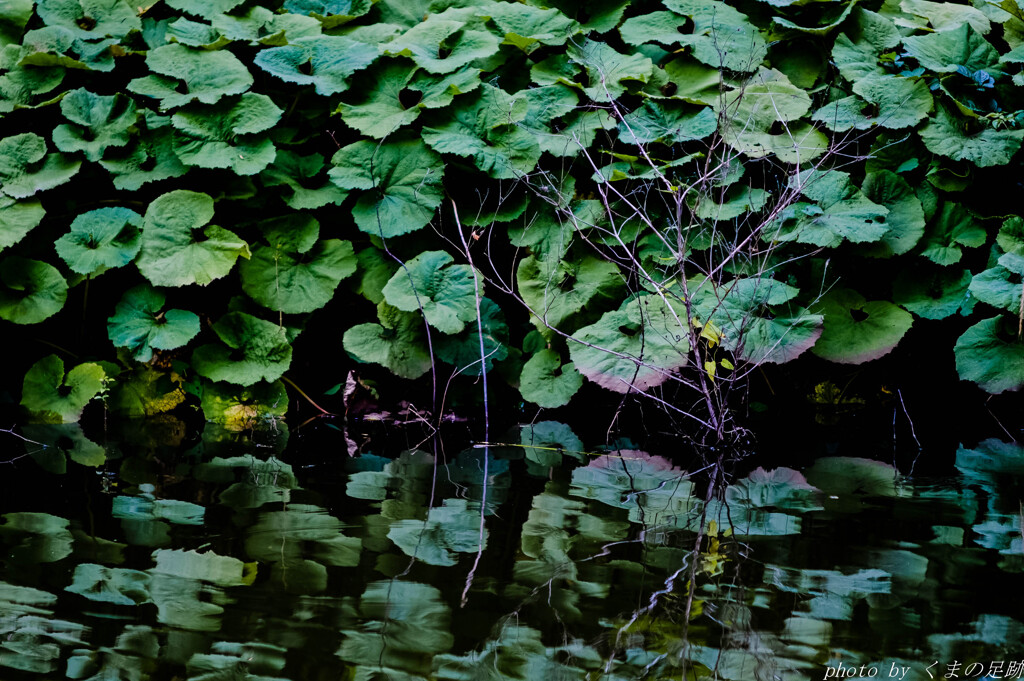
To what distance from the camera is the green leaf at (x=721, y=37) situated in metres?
3.80

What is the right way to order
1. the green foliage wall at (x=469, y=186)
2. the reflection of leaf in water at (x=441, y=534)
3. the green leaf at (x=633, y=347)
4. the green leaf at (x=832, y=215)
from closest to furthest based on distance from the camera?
the reflection of leaf in water at (x=441, y=534), the green leaf at (x=633, y=347), the green leaf at (x=832, y=215), the green foliage wall at (x=469, y=186)

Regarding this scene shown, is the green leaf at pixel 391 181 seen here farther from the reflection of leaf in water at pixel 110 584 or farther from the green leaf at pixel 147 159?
the reflection of leaf in water at pixel 110 584

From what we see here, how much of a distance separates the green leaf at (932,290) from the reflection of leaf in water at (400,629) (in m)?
2.67

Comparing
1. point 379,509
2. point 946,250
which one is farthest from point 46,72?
point 946,250

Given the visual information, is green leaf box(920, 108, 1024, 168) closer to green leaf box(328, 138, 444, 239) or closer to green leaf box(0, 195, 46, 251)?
green leaf box(328, 138, 444, 239)

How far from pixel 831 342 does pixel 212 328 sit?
8.04 feet

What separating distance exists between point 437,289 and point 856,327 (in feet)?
5.42

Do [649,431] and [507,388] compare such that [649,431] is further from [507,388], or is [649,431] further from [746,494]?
[746,494]

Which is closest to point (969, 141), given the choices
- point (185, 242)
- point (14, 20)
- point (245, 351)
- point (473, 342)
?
point (473, 342)

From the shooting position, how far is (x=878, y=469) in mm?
2785

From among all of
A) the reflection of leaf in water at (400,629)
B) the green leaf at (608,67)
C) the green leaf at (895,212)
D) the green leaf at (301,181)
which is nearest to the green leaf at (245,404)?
the green leaf at (301,181)

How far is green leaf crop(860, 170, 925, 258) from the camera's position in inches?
139

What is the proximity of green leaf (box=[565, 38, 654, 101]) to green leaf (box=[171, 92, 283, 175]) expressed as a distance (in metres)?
1.29

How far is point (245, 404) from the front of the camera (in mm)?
3555
